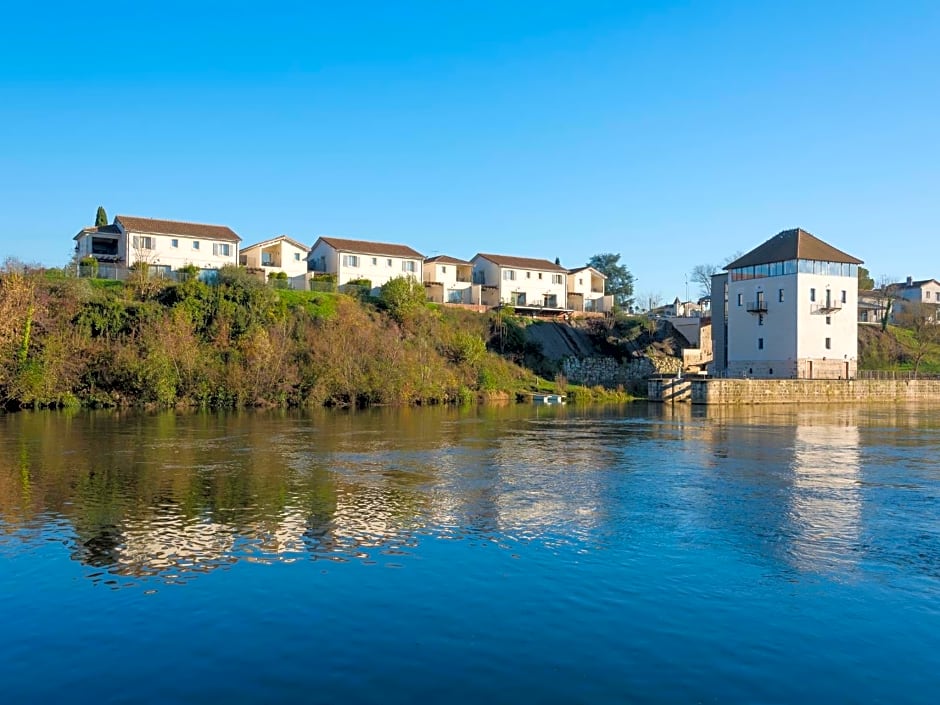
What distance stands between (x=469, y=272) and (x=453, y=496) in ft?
213

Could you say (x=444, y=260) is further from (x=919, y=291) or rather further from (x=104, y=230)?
(x=919, y=291)

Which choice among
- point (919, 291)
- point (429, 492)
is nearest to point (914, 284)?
point (919, 291)

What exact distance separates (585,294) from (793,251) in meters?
25.2

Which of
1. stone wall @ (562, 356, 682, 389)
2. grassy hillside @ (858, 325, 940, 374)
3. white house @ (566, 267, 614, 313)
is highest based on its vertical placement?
white house @ (566, 267, 614, 313)

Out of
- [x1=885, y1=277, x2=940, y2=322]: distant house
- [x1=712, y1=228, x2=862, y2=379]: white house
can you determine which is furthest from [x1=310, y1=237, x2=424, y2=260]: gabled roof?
[x1=885, y1=277, x2=940, y2=322]: distant house

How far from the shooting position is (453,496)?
18.2m

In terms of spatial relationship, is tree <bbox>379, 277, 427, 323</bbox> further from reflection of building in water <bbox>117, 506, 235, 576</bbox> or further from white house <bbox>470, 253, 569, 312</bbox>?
reflection of building in water <bbox>117, 506, 235, 576</bbox>

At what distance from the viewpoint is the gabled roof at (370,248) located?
73.2 metres

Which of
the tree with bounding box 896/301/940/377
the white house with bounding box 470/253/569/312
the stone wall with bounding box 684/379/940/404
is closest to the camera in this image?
the stone wall with bounding box 684/379/940/404

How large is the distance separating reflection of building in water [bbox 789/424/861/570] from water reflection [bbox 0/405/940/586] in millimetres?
67

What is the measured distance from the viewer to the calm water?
819 centimetres

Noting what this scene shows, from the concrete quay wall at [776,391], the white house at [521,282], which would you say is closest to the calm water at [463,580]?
the concrete quay wall at [776,391]

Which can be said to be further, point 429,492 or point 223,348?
point 223,348

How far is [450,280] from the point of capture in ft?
266
